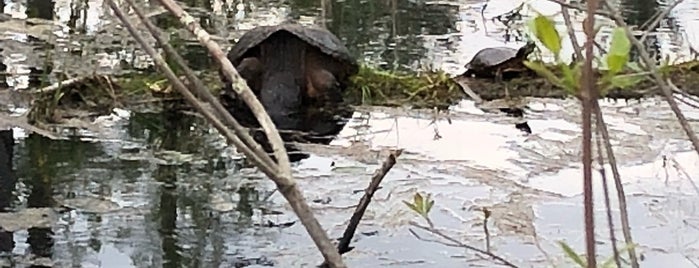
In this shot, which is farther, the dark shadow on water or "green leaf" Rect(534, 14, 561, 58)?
the dark shadow on water

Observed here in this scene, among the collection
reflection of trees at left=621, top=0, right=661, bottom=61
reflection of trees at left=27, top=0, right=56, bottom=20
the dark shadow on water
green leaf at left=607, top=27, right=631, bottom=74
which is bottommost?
the dark shadow on water

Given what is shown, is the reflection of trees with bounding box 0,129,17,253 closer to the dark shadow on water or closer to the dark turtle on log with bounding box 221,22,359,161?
the dark shadow on water

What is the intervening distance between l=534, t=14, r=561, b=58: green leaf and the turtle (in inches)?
142

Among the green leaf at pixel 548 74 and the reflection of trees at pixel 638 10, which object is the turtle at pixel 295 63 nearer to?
the reflection of trees at pixel 638 10

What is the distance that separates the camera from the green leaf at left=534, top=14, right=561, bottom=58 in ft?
2.15

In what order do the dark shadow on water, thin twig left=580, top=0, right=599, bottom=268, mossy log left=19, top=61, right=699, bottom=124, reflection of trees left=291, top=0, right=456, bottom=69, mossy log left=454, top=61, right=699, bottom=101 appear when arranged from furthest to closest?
reflection of trees left=291, top=0, right=456, bottom=69
mossy log left=454, top=61, right=699, bottom=101
mossy log left=19, top=61, right=699, bottom=124
the dark shadow on water
thin twig left=580, top=0, right=599, bottom=268

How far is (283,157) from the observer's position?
28.7 inches

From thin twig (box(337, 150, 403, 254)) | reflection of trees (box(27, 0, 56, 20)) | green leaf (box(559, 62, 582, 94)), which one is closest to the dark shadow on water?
reflection of trees (box(27, 0, 56, 20))

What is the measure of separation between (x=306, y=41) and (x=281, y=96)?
251 mm

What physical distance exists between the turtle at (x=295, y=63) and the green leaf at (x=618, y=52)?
3604 millimetres

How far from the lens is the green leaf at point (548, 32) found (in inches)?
25.8

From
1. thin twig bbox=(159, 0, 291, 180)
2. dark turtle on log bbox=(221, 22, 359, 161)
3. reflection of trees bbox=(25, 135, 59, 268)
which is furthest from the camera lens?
dark turtle on log bbox=(221, 22, 359, 161)

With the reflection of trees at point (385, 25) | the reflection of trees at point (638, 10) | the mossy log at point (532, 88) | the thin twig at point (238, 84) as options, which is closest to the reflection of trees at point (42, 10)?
the reflection of trees at point (385, 25)

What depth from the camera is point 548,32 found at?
66 centimetres
